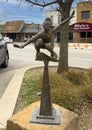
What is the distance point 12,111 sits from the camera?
5.79 metres

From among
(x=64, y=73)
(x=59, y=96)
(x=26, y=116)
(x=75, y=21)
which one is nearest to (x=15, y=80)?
(x=64, y=73)

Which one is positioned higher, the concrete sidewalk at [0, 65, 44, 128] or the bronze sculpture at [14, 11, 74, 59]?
the bronze sculpture at [14, 11, 74, 59]

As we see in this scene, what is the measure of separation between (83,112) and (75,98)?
36 cm

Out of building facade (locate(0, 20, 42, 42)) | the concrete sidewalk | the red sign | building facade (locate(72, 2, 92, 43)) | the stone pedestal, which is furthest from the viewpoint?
building facade (locate(0, 20, 42, 42))

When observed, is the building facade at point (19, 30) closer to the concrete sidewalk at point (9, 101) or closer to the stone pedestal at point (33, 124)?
the concrete sidewalk at point (9, 101)

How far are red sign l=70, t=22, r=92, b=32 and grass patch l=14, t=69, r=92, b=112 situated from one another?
137ft

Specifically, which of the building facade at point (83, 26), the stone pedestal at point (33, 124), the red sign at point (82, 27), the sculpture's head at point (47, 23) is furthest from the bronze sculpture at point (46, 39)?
the building facade at point (83, 26)

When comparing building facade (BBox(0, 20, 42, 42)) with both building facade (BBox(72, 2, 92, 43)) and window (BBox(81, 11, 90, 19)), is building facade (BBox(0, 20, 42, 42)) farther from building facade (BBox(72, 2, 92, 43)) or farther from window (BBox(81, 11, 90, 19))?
window (BBox(81, 11, 90, 19))

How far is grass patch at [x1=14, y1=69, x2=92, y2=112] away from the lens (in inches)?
253

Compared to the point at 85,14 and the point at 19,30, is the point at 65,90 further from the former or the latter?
the point at 19,30

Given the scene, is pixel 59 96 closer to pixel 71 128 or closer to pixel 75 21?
pixel 71 128

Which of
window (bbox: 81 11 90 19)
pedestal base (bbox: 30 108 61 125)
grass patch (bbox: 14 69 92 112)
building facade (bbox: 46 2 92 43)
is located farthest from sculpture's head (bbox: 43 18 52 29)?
window (bbox: 81 11 90 19)

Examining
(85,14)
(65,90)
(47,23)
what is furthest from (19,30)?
(47,23)

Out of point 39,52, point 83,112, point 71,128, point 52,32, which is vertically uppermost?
point 52,32
